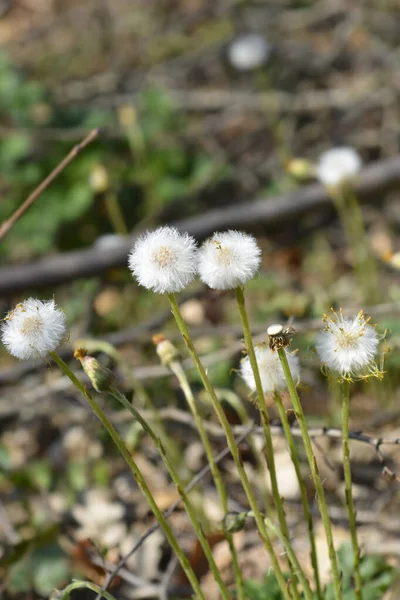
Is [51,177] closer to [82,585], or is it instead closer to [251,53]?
[82,585]

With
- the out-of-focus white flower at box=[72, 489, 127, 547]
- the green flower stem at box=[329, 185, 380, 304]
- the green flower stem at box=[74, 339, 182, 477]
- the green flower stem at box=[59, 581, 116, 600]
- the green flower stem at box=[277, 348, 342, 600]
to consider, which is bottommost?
the green flower stem at box=[59, 581, 116, 600]

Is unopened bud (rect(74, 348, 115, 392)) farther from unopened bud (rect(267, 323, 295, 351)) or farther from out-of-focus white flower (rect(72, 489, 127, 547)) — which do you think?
out-of-focus white flower (rect(72, 489, 127, 547))

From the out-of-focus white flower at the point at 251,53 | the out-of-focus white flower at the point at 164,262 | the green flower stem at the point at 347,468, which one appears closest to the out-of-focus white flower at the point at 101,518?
the green flower stem at the point at 347,468

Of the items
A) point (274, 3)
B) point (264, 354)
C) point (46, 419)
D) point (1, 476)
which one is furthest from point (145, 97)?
point (264, 354)

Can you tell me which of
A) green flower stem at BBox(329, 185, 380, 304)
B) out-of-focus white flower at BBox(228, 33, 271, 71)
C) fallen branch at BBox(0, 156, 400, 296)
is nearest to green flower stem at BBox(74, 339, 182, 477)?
fallen branch at BBox(0, 156, 400, 296)

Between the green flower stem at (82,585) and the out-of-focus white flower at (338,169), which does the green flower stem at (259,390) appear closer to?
the green flower stem at (82,585)

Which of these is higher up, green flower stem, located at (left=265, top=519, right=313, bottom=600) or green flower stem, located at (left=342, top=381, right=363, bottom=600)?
green flower stem, located at (left=342, top=381, right=363, bottom=600)

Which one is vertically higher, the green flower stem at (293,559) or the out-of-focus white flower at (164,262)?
the out-of-focus white flower at (164,262)
